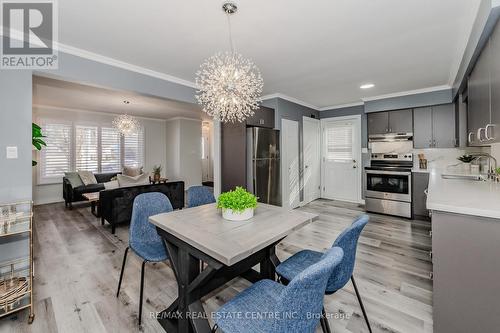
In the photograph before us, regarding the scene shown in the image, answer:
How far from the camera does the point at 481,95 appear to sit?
7.29ft

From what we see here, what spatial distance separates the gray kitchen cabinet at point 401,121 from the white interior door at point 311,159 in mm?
1767

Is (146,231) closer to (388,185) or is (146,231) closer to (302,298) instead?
(302,298)

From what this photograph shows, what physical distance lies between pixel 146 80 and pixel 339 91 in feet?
11.7

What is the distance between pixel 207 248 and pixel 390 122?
5086mm

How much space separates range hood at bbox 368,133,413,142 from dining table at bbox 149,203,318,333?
13.2ft

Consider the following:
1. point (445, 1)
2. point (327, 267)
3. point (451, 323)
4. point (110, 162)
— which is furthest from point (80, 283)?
point (110, 162)

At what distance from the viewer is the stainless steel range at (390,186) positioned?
437 centimetres

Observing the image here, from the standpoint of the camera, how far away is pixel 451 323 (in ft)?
4.81

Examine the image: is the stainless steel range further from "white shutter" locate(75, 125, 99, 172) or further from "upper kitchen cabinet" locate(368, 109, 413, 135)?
"white shutter" locate(75, 125, 99, 172)

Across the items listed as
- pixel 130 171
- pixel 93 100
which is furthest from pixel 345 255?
pixel 130 171

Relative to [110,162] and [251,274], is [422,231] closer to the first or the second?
[251,274]

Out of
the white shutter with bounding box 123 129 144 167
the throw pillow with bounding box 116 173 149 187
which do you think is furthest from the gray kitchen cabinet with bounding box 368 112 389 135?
the white shutter with bounding box 123 129 144 167

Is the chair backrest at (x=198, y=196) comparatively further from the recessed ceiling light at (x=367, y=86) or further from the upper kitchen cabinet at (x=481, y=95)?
the recessed ceiling light at (x=367, y=86)

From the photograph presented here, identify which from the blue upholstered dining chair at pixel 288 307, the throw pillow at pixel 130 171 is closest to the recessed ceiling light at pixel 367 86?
the blue upholstered dining chair at pixel 288 307
